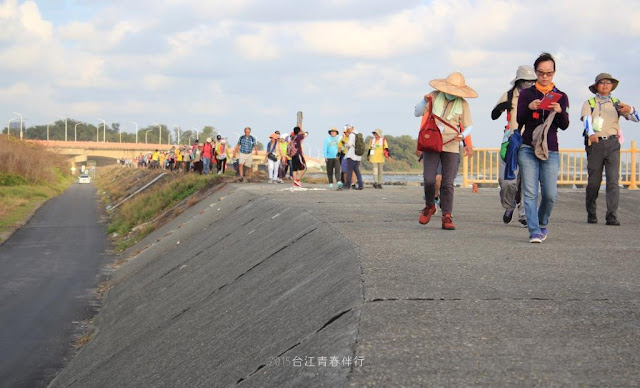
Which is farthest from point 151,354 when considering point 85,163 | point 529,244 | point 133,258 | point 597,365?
point 85,163

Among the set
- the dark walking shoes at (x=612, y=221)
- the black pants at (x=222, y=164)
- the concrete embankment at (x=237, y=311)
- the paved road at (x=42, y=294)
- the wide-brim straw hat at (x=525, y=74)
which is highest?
the wide-brim straw hat at (x=525, y=74)

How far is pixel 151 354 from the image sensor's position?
930cm

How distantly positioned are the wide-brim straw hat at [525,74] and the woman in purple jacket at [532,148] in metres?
1.68

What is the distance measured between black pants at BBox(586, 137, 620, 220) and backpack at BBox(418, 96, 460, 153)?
8.66 feet

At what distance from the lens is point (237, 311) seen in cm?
907

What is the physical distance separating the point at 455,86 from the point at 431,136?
690 mm

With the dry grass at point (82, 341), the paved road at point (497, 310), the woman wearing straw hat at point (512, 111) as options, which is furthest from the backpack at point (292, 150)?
the paved road at point (497, 310)

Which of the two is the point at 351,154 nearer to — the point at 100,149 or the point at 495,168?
the point at 495,168

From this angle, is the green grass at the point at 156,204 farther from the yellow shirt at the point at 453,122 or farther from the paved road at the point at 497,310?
the paved road at the point at 497,310

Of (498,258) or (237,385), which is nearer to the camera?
(237,385)

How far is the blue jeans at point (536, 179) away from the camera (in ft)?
31.4

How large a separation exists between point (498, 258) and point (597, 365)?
137 inches

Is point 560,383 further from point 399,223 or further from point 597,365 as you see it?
point 399,223

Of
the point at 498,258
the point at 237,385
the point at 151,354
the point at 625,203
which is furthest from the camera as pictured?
the point at 625,203
